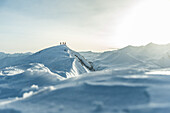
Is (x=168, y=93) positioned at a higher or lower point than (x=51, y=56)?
lower

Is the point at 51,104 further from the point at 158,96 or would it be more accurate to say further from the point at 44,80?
the point at 44,80

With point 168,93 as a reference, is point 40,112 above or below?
below

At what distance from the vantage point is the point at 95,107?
1.45m

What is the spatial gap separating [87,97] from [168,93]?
1.00m

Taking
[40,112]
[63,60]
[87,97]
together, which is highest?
[63,60]

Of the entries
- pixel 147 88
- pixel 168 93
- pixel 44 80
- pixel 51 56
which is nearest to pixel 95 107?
pixel 147 88

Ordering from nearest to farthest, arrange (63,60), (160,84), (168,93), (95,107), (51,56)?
(95,107) → (168,93) → (160,84) → (63,60) → (51,56)

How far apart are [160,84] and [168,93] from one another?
0.80 ft

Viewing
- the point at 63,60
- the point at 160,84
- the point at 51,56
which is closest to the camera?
the point at 160,84

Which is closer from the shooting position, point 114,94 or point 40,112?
point 40,112

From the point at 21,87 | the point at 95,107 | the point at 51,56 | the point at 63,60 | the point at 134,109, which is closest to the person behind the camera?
the point at 134,109

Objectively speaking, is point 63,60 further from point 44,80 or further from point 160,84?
point 160,84

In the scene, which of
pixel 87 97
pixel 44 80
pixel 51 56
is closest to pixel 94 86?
pixel 87 97

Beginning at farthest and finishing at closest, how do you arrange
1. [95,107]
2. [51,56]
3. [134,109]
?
[51,56] < [95,107] < [134,109]
